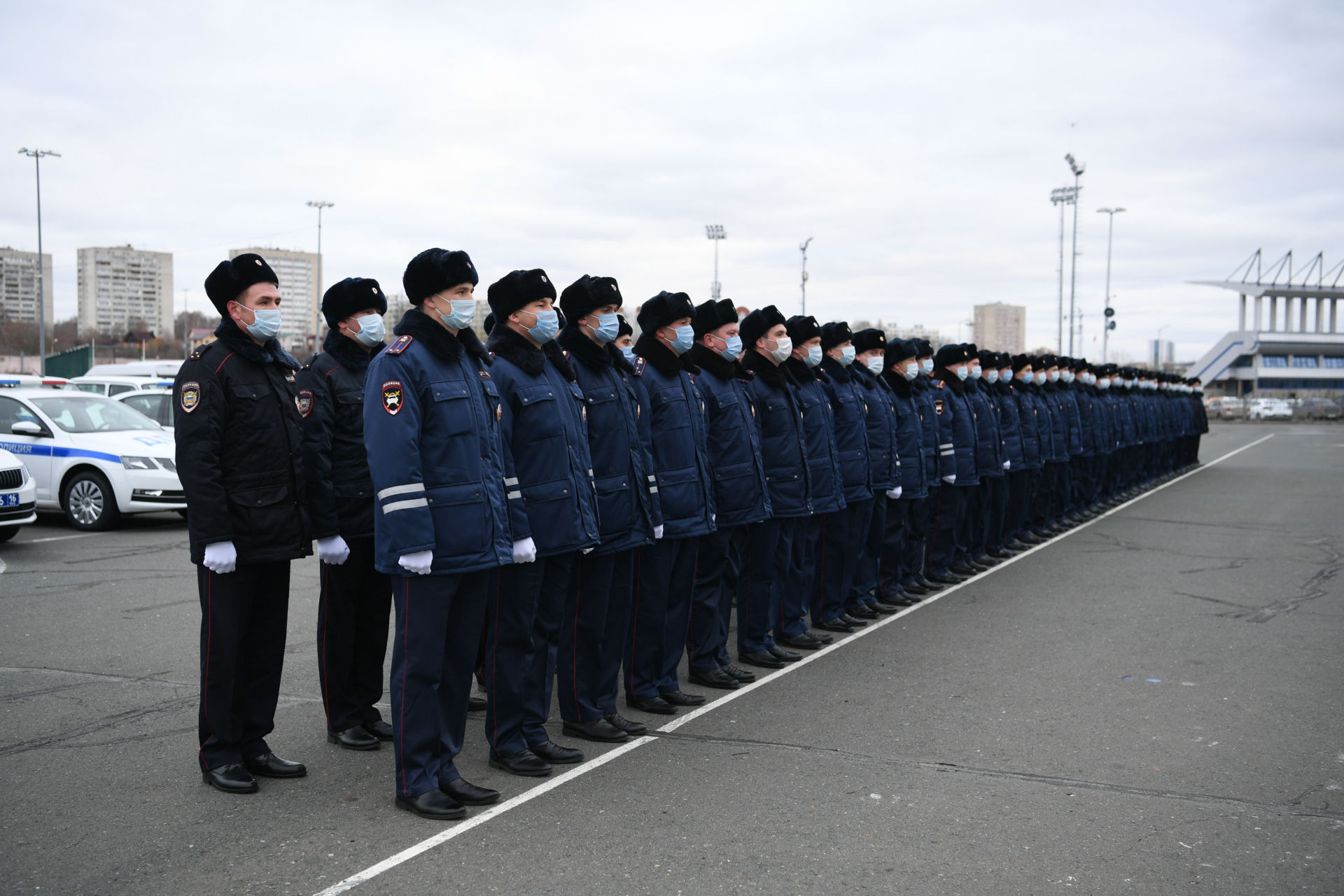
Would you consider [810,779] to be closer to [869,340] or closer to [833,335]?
[833,335]

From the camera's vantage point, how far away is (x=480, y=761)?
5121mm

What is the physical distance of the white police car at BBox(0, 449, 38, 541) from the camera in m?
10.9

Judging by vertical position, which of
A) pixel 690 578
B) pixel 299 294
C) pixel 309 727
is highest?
pixel 299 294

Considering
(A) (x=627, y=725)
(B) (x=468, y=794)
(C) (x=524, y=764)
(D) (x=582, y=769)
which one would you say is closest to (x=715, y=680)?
(A) (x=627, y=725)

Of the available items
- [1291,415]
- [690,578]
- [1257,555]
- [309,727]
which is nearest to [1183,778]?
[690,578]

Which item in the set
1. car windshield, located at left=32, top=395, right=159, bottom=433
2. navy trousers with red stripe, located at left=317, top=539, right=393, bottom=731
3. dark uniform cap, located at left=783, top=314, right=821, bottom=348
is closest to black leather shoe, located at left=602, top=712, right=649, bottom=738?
navy trousers with red stripe, located at left=317, top=539, right=393, bottom=731

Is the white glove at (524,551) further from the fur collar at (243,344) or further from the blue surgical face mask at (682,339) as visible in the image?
the blue surgical face mask at (682,339)

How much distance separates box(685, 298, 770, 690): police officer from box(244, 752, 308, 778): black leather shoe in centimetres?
249

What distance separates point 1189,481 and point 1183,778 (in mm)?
19211

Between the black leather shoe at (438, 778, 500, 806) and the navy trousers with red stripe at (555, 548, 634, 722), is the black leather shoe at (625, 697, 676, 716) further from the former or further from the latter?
the black leather shoe at (438, 778, 500, 806)

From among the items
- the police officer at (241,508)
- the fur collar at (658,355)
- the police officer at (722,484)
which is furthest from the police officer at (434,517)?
the police officer at (722,484)

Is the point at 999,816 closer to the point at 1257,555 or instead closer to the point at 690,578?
the point at 690,578

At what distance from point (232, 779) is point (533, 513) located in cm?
170

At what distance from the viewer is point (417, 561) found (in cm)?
430
